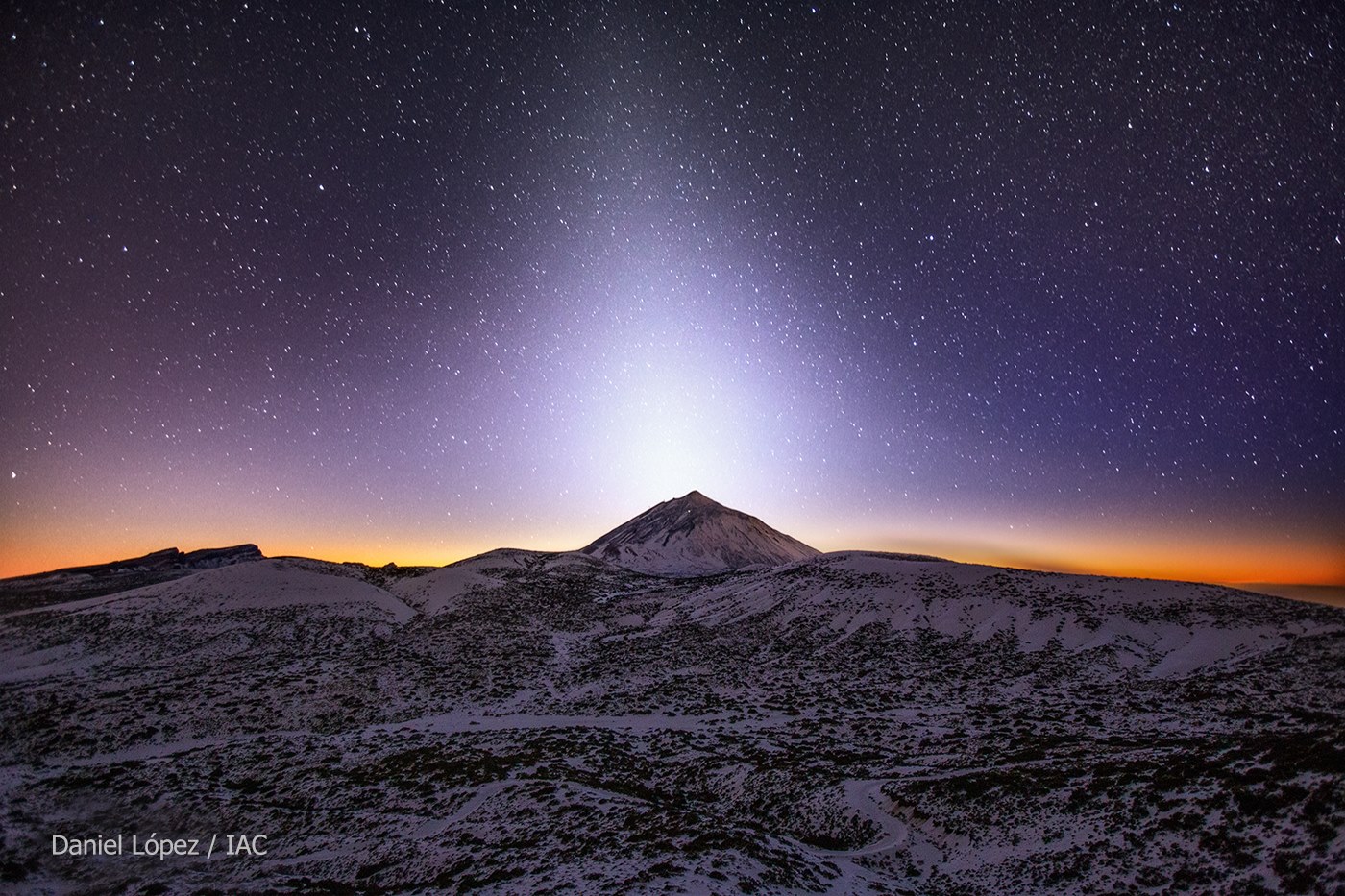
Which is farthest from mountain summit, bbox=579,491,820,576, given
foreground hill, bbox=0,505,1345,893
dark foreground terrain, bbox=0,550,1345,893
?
dark foreground terrain, bbox=0,550,1345,893

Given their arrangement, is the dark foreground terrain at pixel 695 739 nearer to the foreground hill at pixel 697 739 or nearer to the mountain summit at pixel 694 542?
the foreground hill at pixel 697 739

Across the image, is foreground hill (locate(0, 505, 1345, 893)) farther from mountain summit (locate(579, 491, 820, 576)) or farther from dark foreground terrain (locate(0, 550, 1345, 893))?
mountain summit (locate(579, 491, 820, 576))

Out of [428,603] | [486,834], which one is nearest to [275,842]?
[486,834]

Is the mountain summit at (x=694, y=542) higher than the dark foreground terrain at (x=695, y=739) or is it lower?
higher

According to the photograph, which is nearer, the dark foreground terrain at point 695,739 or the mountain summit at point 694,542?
the dark foreground terrain at point 695,739

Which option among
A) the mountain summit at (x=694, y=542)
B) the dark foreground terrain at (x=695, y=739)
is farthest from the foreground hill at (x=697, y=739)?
the mountain summit at (x=694, y=542)

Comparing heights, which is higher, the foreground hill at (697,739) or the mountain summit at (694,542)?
the mountain summit at (694,542)

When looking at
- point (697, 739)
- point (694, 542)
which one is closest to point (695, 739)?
point (697, 739)
